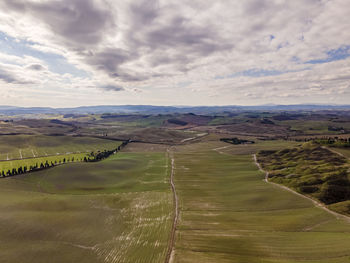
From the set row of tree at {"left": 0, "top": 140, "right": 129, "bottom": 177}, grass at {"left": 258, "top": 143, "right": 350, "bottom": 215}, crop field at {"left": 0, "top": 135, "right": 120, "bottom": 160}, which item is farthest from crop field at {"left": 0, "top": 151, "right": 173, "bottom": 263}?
crop field at {"left": 0, "top": 135, "right": 120, "bottom": 160}

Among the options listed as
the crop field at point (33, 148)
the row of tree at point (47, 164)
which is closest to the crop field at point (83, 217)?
the row of tree at point (47, 164)

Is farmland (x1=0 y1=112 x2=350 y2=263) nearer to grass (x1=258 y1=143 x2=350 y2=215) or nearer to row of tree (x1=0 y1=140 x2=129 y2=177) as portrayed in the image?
grass (x1=258 y1=143 x2=350 y2=215)

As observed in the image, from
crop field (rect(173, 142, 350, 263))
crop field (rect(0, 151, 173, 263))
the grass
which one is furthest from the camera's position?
the grass

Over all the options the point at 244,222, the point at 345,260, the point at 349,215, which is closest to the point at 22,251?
the point at 244,222

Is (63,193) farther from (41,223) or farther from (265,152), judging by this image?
(265,152)

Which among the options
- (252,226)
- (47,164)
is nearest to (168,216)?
(252,226)

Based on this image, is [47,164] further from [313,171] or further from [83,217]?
[313,171]

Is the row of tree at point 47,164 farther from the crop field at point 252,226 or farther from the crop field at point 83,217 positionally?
the crop field at point 252,226
